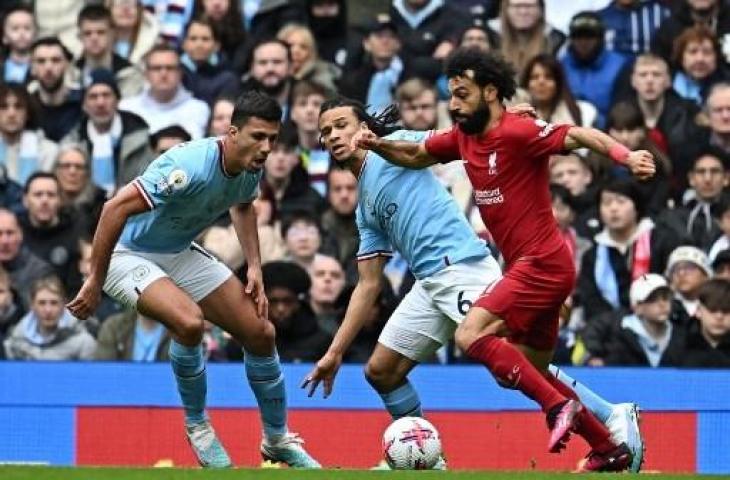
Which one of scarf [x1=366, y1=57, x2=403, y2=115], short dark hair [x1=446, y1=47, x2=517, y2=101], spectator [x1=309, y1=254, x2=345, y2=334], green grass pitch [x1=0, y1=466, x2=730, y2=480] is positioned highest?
short dark hair [x1=446, y1=47, x2=517, y2=101]

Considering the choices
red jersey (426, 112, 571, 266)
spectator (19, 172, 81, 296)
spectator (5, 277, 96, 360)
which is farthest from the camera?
spectator (19, 172, 81, 296)

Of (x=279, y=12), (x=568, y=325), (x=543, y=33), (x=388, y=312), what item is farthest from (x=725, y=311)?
(x=279, y=12)

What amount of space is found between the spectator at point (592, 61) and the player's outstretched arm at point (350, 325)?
4600 mm

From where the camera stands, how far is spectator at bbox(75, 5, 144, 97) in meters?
17.1

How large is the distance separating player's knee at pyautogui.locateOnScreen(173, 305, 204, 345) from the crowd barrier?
6.87 feet

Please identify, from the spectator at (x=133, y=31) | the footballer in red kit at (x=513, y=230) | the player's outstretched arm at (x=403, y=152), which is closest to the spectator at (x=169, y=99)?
the spectator at (x=133, y=31)

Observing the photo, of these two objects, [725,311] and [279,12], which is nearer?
[725,311]

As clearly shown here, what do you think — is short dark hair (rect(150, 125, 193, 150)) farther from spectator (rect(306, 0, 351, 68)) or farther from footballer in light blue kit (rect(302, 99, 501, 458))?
footballer in light blue kit (rect(302, 99, 501, 458))

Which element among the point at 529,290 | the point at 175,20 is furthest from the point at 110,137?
the point at 529,290

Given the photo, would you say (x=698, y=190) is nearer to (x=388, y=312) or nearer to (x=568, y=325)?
(x=568, y=325)

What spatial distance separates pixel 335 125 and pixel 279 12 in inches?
222

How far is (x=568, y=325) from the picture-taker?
14656 millimetres

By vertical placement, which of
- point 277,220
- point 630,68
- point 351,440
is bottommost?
point 351,440

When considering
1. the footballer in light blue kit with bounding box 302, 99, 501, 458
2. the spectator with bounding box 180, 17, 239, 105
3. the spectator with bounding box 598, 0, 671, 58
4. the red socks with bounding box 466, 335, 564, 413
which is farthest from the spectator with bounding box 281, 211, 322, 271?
the red socks with bounding box 466, 335, 564, 413
